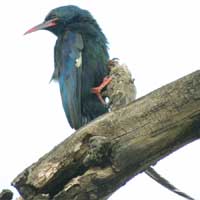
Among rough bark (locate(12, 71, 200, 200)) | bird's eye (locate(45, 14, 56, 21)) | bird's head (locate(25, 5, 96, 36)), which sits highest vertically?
bird's eye (locate(45, 14, 56, 21))

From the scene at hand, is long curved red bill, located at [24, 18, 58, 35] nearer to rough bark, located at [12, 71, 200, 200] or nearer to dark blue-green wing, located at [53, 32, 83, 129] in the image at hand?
dark blue-green wing, located at [53, 32, 83, 129]

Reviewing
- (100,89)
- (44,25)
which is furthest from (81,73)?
(44,25)

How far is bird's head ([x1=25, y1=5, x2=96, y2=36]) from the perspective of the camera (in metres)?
7.43

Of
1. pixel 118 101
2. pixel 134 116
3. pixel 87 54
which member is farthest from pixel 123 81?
pixel 134 116

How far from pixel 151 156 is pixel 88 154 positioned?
0.36m

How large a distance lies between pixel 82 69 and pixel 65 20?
32.2 inches

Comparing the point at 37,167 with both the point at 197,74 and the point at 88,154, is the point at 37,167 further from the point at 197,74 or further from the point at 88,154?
the point at 197,74

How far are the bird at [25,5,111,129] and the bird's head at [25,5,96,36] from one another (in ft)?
0.04

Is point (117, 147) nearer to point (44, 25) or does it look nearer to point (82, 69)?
point (82, 69)

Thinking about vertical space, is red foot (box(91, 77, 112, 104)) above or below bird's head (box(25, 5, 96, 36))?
below

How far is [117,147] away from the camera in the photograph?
3574mm

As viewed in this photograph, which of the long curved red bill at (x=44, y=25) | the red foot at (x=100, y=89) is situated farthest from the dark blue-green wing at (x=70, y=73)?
the long curved red bill at (x=44, y=25)

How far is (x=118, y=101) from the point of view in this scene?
17.8 feet

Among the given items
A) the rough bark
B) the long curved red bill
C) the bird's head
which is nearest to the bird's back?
the bird's head
